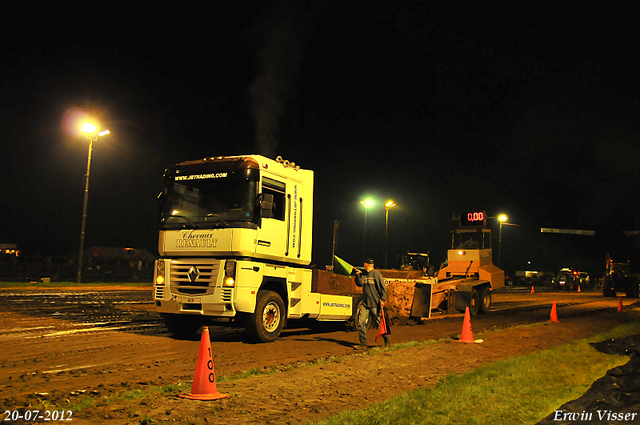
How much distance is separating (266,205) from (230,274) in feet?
5.02

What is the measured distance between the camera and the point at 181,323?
1225cm

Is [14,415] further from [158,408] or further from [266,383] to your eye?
[266,383]

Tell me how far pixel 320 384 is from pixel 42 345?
18.8ft

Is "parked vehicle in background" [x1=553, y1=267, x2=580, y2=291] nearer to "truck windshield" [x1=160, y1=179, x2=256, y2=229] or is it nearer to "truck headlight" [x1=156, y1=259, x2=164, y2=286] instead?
"truck windshield" [x1=160, y1=179, x2=256, y2=229]

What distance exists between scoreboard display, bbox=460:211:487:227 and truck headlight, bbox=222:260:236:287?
49.3ft

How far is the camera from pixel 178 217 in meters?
11.7

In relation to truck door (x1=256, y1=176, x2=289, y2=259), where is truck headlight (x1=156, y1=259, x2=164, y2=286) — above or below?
below

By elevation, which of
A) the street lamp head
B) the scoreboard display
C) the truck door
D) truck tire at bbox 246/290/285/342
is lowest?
truck tire at bbox 246/290/285/342

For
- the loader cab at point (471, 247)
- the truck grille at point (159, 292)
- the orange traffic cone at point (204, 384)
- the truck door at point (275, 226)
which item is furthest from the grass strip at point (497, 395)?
the loader cab at point (471, 247)

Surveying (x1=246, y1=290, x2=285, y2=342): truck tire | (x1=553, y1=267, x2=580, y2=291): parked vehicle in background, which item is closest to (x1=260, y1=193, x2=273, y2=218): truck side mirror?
(x1=246, y1=290, x2=285, y2=342): truck tire

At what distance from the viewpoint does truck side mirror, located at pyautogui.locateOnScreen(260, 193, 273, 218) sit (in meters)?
11.1

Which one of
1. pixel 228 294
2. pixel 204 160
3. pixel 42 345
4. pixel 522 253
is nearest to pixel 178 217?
pixel 204 160
